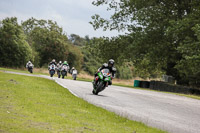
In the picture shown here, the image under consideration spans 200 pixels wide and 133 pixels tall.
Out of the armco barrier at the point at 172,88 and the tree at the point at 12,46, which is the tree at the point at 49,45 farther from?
the armco barrier at the point at 172,88

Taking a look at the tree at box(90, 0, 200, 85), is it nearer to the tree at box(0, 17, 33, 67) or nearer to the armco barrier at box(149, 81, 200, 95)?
the armco barrier at box(149, 81, 200, 95)

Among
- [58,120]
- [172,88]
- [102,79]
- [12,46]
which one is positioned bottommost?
[58,120]

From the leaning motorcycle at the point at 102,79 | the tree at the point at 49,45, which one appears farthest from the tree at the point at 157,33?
the tree at the point at 49,45

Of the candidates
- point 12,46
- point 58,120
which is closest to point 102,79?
point 58,120

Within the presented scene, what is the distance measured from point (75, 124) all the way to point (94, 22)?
36.9m

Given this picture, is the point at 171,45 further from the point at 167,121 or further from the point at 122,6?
the point at 167,121

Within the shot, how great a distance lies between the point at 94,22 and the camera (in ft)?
144

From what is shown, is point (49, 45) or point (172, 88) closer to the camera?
point (172, 88)

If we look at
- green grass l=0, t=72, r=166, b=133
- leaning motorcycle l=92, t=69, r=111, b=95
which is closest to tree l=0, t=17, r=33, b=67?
leaning motorcycle l=92, t=69, r=111, b=95

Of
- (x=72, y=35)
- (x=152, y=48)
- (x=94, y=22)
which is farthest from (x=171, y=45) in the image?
(x=72, y=35)

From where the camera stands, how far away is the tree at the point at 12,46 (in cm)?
6312

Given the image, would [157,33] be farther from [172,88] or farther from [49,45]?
[49,45]

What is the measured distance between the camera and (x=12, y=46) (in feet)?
211

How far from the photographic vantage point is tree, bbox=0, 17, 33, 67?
207 ft
